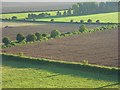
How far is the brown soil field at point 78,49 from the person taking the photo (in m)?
38.4

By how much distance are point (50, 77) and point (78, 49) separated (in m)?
16.0

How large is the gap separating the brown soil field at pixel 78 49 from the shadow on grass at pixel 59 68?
2925 millimetres

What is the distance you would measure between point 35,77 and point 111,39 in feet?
90.9

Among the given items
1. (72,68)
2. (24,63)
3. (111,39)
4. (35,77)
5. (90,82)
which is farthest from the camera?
(111,39)

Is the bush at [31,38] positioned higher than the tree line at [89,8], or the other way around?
the tree line at [89,8]

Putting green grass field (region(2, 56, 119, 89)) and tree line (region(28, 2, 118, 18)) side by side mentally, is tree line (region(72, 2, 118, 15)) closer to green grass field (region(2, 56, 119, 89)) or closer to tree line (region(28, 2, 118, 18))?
tree line (region(28, 2, 118, 18))

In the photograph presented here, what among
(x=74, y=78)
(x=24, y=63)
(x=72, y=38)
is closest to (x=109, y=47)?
(x=72, y=38)

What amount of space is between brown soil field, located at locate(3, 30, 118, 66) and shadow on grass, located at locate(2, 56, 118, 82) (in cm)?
293

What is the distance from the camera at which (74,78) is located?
29.7 m

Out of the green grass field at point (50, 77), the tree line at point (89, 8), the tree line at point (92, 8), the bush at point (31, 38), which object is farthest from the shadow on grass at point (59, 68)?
the tree line at point (92, 8)

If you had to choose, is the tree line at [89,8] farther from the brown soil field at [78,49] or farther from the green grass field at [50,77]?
the green grass field at [50,77]

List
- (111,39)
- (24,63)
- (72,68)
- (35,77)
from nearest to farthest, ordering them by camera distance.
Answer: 1. (35,77)
2. (72,68)
3. (24,63)
4. (111,39)

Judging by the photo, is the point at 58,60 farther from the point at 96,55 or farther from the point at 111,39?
the point at 111,39

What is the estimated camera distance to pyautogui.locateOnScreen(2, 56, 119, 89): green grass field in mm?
27500
